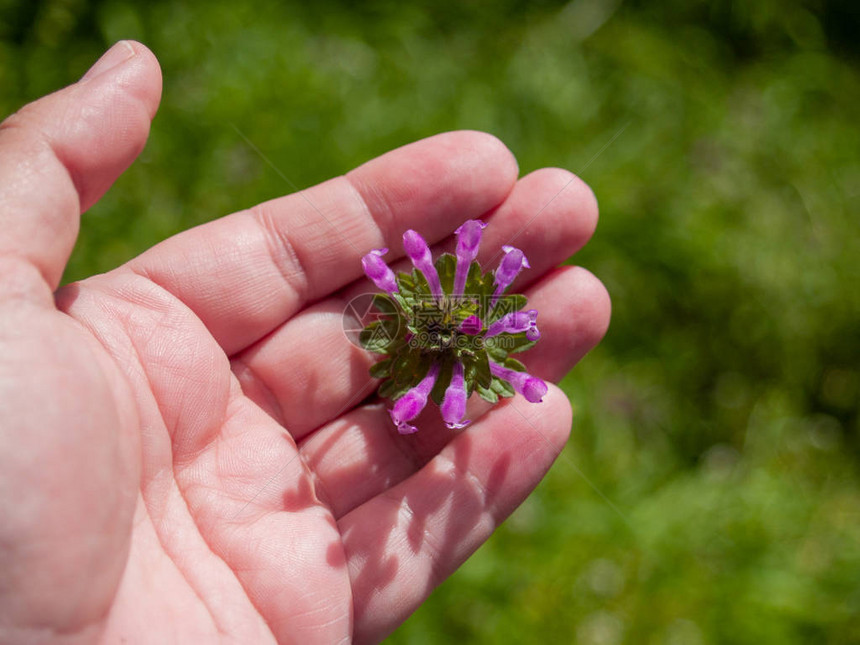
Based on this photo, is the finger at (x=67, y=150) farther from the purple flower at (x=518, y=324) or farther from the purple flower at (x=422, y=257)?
the purple flower at (x=518, y=324)

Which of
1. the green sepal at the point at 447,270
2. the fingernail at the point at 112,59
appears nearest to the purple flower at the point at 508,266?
the green sepal at the point at 447,270

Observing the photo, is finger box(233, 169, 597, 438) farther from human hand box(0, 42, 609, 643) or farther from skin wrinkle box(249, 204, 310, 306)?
skin wrinkle box(249, 204, 310, 306)

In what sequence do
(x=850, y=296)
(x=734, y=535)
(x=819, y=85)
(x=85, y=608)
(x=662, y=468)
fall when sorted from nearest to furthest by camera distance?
1. (x=85, y=608)
2. (x=734, y=535)
3. (x=662, y=468)
4. (x=850, y=296)
5. (x=819, y=85)

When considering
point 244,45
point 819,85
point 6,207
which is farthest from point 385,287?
point 819,85

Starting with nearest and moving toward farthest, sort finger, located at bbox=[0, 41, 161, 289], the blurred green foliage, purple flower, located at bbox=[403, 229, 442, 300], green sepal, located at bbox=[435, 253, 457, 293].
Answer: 1. finger, located at bbox=[0, 41, 161, 289]
2. purple flower, located at bbox=[403, 229, 442, 300]
3. green sepal, located at bbox=[435, 253, 457, 293]
4. the blurred green foliage

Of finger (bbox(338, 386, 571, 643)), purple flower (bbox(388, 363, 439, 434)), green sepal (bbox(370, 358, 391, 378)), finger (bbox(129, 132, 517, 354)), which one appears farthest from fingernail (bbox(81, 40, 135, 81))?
finger (bbox(338, 386, 571, 643))

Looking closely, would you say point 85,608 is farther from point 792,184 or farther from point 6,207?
point 792,184

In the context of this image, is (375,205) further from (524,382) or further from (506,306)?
(524,382)
